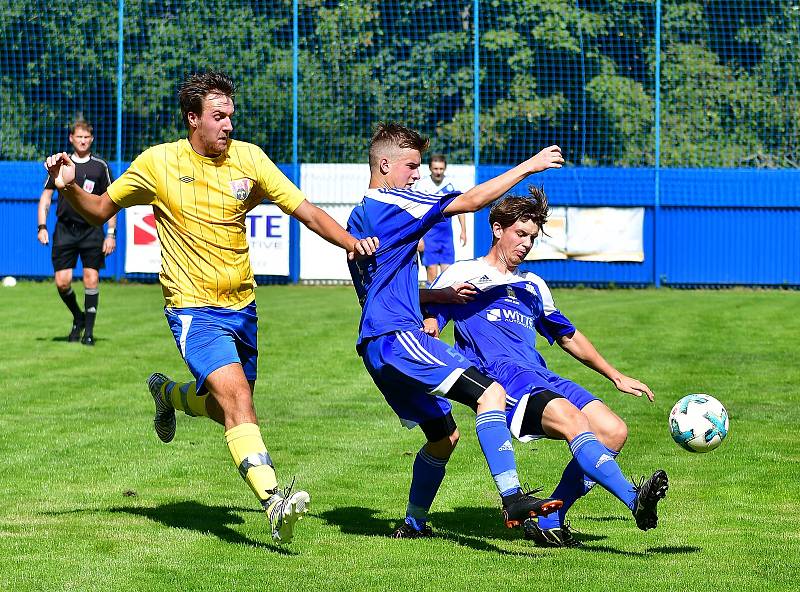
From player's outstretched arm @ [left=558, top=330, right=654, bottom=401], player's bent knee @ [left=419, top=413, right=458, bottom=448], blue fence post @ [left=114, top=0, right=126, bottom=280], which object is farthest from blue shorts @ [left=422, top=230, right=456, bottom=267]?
blue fence post @ [left=114, top=0, right=126, bottom=280]

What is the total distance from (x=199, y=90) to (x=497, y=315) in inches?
76.9

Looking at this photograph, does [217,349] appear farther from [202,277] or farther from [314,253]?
[314,253]

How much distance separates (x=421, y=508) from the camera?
685 centimetres

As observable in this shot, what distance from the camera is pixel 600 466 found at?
625cm

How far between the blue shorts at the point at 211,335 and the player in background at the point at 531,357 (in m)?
0.99

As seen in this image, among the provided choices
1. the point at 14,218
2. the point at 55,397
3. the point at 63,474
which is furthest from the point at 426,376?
the point at 14,218

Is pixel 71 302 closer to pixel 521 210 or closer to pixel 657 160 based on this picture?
pixel 521 210

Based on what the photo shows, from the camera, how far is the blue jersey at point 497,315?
273 inches

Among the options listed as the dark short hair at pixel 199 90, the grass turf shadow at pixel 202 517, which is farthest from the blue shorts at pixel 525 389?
the dark short hair at pixel 199 90

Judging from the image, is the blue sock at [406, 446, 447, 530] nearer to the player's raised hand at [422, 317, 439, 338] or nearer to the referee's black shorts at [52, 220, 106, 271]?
the player's raised hand at [422, 317, 439, 338]

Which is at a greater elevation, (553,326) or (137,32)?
(137,32)

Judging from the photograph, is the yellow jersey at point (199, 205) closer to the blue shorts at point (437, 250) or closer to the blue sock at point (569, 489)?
the blue sock at point (569, 489)

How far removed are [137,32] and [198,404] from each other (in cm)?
2377

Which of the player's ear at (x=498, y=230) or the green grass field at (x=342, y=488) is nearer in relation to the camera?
the green grass field at (x=342, y=488)
